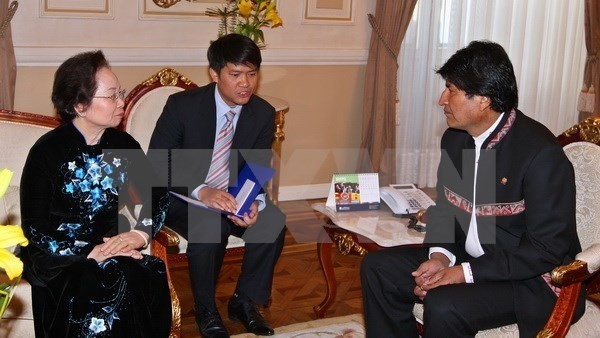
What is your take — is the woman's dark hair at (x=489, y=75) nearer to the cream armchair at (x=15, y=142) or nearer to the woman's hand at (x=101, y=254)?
the woman's hand at (x=101, y=254)

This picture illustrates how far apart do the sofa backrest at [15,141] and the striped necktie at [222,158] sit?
725 mm

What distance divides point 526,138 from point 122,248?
147 cm

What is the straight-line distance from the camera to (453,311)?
2.79 m

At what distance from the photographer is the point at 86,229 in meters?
2.99

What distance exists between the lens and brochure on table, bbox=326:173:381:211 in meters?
3.71

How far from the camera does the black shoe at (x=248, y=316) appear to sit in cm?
370

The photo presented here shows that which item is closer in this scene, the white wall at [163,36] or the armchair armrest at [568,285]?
the armchair armrest at [568,285]

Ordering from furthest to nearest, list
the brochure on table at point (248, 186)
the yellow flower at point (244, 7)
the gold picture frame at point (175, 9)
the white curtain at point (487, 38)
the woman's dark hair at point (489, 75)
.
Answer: the white curtain at point (487, 38) < the gold picture frame at point (175, 9) < the yellow flower at point (244, 7) < the brochure on table at point (248, 186) < the woman's dark hair at point (489, 75)

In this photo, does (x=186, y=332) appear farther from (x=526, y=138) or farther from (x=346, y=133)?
(x=346, y=133)

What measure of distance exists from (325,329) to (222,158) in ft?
2.98

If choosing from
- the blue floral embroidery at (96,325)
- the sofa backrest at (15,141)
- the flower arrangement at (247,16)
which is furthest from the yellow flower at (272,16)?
the blue floral embroidery at (96,325)

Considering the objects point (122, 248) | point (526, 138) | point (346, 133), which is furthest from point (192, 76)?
point (526, 138)

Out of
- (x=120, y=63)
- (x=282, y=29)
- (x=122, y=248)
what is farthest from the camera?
(x=282, y=29)

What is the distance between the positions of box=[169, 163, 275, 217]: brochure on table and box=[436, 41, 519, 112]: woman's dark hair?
0.92 m
